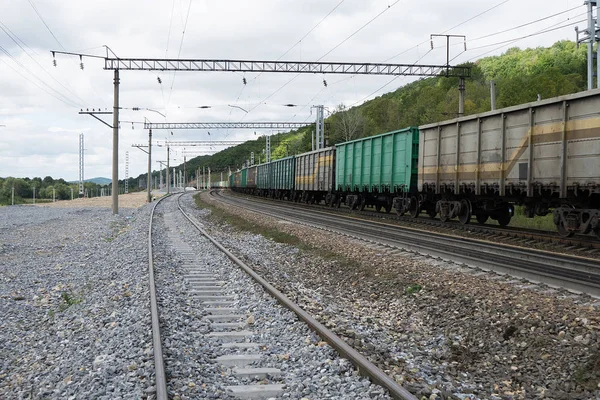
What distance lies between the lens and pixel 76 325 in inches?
279

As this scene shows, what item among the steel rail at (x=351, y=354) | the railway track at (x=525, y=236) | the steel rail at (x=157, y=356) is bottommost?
the steel rail at (x=157, y=356)

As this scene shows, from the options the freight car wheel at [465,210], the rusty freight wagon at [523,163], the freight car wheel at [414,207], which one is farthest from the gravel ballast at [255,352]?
the freight car wheel at [414,207]

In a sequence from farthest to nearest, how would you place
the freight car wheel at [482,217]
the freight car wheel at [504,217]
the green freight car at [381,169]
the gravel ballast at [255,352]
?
the green freight car at [381,169] → the freight car wheel at [482,217] → the freight car wheel at [504,217] → the gravel ballast at [255,352]

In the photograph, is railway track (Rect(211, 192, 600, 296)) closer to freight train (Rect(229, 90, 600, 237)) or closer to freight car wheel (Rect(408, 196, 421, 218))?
freight train (Rect(229, 90, 600, 237))

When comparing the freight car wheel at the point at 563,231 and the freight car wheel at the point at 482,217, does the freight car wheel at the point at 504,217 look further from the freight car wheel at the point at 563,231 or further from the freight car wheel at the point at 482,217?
the freight car wheel at the point at 563,231

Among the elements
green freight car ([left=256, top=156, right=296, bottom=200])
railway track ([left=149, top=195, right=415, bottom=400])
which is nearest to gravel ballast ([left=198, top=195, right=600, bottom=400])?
railway track ([left=149, top=195, right=415, bottom=400])

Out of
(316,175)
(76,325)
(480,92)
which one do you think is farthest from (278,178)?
(76,325)

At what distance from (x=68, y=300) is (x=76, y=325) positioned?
6.49 ft

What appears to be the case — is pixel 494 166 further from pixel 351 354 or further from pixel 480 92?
pixel 480 92

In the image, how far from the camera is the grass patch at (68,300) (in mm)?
8547

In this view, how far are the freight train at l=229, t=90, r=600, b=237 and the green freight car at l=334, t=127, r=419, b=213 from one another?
4cm

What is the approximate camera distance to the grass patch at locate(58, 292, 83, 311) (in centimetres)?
855

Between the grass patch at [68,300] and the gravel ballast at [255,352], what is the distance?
4.40 ft

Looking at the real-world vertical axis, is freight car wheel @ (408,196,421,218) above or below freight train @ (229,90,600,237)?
below
